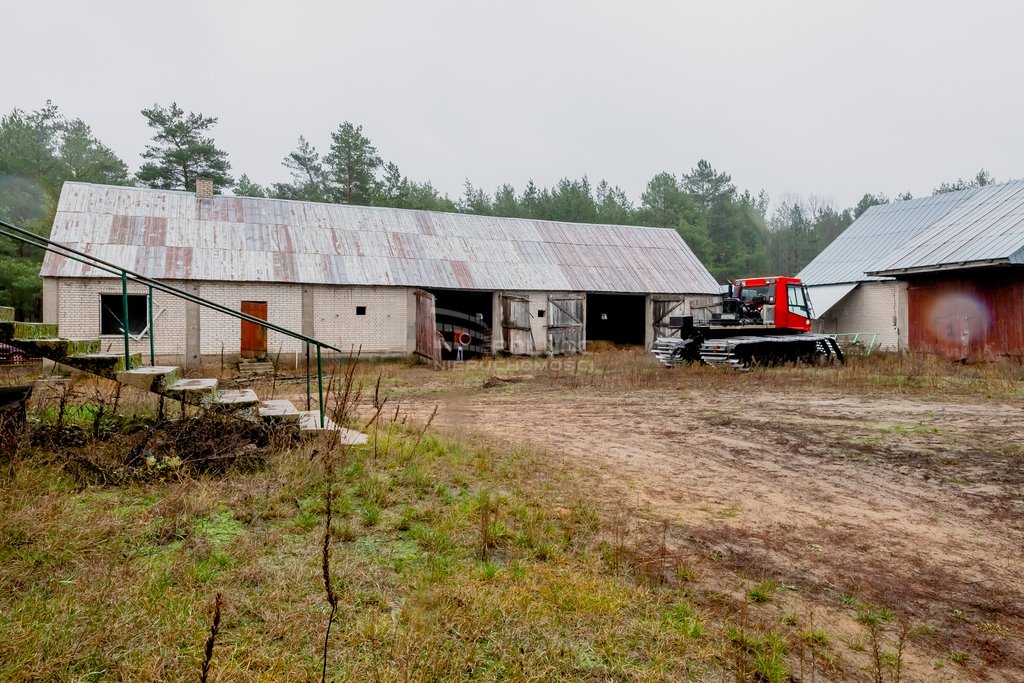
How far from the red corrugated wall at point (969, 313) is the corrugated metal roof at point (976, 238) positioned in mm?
747

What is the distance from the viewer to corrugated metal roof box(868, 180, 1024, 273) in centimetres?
1705

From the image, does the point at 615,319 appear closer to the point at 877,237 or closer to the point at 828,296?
the point at 828,296

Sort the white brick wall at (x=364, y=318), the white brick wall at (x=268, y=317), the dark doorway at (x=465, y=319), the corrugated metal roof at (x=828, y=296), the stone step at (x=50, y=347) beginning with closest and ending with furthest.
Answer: the stone step at (x=50, y=347) → the white brick wall at (x=268, y=317) → the white brick wall at (x=364, y=318) → the dark doorway at (x=465, y=319) → the corrugated metal roof at (x=828, y=296)

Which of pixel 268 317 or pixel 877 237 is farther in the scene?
pixel 877 237

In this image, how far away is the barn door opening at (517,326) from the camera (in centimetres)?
2242

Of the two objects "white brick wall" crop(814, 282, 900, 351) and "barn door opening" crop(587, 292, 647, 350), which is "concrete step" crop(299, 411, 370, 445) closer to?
"white brick wall" crop(814, 282, 900, 351)

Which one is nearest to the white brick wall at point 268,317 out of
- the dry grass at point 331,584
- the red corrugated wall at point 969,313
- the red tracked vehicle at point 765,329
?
the red tracked vehicle at point 765,329

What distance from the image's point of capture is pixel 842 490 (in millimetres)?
5824

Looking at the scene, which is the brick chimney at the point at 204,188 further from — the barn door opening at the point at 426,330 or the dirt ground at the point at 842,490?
the dirt ground at the point at 842,490

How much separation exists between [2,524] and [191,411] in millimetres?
3162

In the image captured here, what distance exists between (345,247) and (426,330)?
15.0 feet

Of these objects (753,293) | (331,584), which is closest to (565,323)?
(753,293)

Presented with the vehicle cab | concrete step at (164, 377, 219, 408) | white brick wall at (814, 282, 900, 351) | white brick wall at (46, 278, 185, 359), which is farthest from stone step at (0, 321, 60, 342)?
white brick wall at (814, 282, 900, 351)

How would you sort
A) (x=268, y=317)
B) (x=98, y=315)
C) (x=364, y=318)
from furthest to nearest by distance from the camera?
(x=364, y=318) → (x=268, y=317) → (x=98, y=315)
